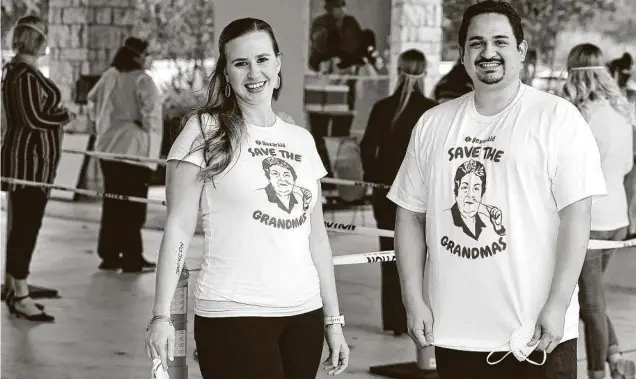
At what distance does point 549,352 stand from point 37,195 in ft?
17.9

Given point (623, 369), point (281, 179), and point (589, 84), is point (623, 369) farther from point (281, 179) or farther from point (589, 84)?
point (281, 179)

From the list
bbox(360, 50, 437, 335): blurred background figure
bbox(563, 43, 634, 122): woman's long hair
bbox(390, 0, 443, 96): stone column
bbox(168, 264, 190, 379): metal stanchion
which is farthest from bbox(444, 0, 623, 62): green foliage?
bbox(168, 264, 190, 379): metal stanchion

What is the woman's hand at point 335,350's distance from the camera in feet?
12.0

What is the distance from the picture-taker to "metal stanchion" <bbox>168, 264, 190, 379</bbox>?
154 inches

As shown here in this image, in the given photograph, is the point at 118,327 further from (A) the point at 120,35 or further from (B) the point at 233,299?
(A) the point at 120,35

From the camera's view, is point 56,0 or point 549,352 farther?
point 56,0

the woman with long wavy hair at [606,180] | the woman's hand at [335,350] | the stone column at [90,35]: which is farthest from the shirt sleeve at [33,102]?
the stone column at [90,35]

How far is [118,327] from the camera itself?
805 cm

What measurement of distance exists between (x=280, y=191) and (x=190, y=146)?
11.1 inches

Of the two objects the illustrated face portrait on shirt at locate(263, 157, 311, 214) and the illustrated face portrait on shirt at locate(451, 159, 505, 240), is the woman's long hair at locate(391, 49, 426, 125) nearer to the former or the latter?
the illustrated face portrait on shirt at locate(263, 157, 311, 214)

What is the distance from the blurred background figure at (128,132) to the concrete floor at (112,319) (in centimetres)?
40

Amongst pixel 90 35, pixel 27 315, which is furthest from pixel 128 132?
pixel 90 35

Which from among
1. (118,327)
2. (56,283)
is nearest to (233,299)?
(118,327)

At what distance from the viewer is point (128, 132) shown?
9.89 meters
